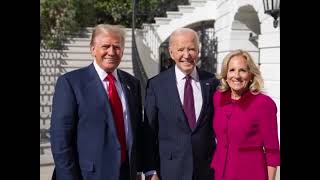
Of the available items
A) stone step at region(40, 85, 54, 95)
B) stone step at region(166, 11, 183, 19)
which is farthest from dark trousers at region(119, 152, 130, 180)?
stone step at region(166, 11, 183, 19)

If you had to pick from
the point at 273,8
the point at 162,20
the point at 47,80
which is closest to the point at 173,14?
the point at 162,20

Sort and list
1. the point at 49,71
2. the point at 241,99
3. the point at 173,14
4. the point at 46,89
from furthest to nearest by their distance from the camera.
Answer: the point at 173,14
the point at 49,71
the point at 46,89
the point at 241,99

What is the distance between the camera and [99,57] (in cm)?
287

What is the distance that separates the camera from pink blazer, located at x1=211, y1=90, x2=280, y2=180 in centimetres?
281

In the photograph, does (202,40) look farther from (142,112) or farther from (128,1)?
(142,112)

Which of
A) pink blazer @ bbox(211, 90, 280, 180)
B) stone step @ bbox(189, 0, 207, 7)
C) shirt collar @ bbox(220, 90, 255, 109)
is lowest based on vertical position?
pink blazer @ bbox(211, 90, 280, 180)

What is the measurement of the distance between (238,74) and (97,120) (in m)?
0.92

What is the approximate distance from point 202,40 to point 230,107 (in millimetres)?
11701

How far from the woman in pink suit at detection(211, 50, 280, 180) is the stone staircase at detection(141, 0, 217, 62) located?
1081cm

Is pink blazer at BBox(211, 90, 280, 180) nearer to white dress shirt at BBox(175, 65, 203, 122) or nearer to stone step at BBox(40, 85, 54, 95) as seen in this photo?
white dress shirt at BBox(175, 65, 203, 122)

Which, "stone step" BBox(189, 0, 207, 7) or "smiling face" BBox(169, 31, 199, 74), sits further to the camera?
"stone step" BBox(189, 0, 207, 7)

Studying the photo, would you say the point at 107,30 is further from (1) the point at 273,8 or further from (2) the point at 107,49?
(1) the point at 273,8

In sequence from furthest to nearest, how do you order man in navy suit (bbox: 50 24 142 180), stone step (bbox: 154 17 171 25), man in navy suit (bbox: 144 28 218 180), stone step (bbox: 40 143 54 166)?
1. stone step (bbox: 154 17 171 25)
2. stone step (bbox: 40 143 54 166)
3. man in navy suit (bbox: 144 28 218 180)
4. man in navy suit (bbox: 50 24 142 180)

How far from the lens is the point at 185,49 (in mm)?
2951
